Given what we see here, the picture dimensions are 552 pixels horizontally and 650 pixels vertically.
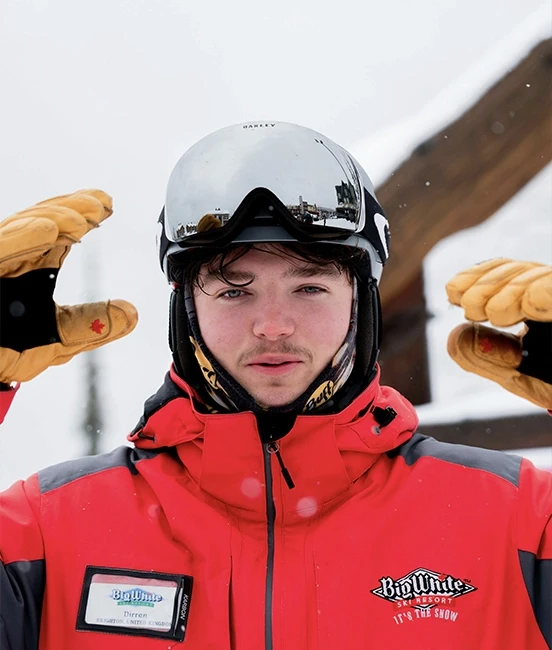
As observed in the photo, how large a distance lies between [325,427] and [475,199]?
138 cm

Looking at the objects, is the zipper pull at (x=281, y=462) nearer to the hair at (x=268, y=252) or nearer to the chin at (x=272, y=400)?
the chin at (x=272, y=400)

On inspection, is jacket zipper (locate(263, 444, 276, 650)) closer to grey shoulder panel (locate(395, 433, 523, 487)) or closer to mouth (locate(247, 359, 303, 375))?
mouth (locate(247, 359, 303, 375))

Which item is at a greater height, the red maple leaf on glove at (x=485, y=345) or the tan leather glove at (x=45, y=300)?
the tan leather glove at (x=45, y=300)

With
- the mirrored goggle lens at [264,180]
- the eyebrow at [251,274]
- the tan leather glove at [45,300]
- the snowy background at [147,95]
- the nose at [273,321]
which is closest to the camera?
the tan leather glove at [45,300]

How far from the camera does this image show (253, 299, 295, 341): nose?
218cm

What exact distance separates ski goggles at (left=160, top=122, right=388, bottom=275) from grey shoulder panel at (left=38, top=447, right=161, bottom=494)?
605 mm

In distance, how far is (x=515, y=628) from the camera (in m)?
1.98

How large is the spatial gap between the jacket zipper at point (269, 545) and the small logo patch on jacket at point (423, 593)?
9.7 inches

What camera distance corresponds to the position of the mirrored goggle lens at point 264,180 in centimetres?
242

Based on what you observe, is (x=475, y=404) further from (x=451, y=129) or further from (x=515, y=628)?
(x=515, y=628)

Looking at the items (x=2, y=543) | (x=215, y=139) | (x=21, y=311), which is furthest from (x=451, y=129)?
(x=2, y=543)

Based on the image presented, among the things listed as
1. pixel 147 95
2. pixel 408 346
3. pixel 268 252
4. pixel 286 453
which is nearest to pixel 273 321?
pixel 268 252

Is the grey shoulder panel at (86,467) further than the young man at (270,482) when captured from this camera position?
Yes

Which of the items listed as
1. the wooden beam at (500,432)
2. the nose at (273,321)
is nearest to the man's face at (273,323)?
the nose at (273,321)
